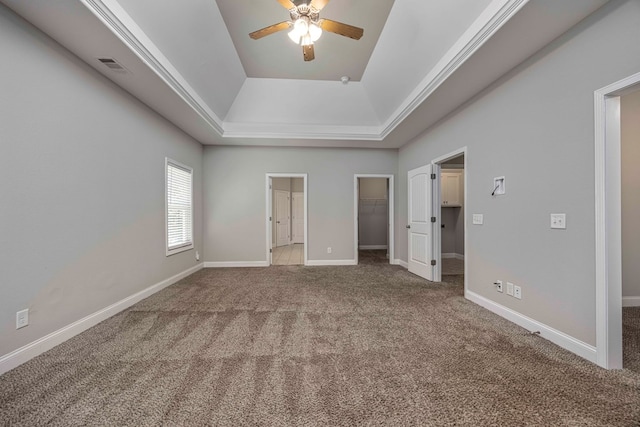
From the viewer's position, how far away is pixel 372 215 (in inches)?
312

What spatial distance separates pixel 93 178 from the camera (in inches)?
97.0

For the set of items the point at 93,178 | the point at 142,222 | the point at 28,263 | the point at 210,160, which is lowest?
the point at 28,263

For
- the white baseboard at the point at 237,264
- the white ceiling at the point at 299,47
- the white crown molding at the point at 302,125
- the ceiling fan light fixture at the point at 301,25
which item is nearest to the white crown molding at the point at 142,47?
the white crown molding at the point at 302,125

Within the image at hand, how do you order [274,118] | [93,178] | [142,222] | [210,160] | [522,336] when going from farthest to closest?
[210,160], [274,118], [142,222], [93,178], [522,336]

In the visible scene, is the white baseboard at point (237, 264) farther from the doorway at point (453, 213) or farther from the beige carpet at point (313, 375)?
the doorway at point (453, 213)

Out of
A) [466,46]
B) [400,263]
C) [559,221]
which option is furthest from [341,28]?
[400,263]

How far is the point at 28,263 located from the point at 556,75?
4.53m

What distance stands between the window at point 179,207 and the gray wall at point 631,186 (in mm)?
5827

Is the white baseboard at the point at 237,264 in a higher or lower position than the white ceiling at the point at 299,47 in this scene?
lower

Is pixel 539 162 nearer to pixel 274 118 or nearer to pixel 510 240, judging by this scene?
pixel 510 240

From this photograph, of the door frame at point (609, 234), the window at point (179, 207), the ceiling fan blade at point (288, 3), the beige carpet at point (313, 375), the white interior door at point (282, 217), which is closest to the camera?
the beige carpet at point (313, 375)

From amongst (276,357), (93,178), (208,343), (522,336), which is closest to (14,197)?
(93,178)

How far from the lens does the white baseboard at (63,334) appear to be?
1.76 meters

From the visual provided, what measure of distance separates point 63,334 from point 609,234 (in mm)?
4414
